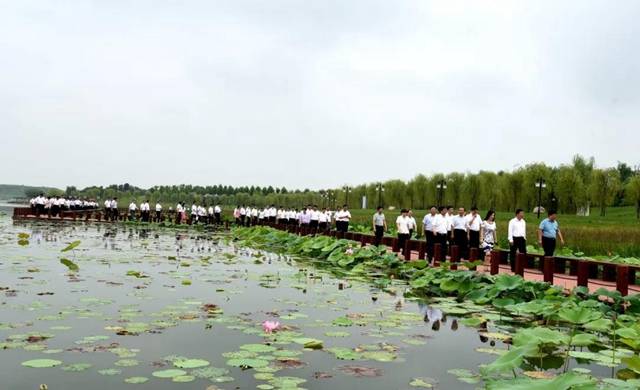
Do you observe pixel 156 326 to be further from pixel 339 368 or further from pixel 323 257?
pixel 323 257

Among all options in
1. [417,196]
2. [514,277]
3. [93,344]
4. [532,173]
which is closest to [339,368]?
[93,344]

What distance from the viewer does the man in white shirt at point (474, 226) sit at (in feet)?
51.5

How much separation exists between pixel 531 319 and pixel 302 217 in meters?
22.8

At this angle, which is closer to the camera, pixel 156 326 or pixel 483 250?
pixel 156 326

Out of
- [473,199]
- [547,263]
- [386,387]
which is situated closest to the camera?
[386,387]

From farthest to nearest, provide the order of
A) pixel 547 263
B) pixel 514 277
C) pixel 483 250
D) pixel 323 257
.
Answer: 1. pixel 323 257
2. pixel 483 250
3. pixel 547 263
4. pixel 514 277

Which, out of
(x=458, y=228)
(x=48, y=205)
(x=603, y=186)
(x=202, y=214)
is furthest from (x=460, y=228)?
(x=603, y=186)

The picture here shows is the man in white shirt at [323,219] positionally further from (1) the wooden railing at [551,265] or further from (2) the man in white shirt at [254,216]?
(2) the man in white shirt at [254,216]

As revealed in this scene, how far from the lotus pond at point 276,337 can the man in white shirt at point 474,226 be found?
399 centimetres

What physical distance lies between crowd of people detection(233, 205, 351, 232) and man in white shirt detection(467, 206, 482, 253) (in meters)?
7.96

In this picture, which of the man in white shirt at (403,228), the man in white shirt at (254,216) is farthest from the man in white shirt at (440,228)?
the man in white shirt at (254,216)

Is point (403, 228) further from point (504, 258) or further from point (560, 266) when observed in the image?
point (560, 266)

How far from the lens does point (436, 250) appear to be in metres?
14.0

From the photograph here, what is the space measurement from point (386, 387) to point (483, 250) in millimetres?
10846
